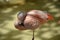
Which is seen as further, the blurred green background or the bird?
the blurred green background

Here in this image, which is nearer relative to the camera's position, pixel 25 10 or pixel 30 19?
pixel 30 19

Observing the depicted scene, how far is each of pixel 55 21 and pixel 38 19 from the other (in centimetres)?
59

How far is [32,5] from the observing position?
2025mm

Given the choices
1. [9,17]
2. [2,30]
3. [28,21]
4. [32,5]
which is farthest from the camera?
[32,5]

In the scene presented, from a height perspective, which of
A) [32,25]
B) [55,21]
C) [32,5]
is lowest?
[32,25]

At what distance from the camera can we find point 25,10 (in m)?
1.89

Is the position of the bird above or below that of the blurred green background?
below

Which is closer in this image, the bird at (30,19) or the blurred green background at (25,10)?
the bird at (30,19)

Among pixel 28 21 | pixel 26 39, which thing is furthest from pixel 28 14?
pixel 26 39

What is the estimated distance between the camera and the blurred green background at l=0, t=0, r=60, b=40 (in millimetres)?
1518

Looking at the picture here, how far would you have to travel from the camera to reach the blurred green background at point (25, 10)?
59.8 inches

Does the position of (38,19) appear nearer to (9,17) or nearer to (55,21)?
(55,21)

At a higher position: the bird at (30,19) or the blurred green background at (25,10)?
the blurred green background at (25,10)

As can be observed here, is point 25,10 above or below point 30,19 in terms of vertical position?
above
